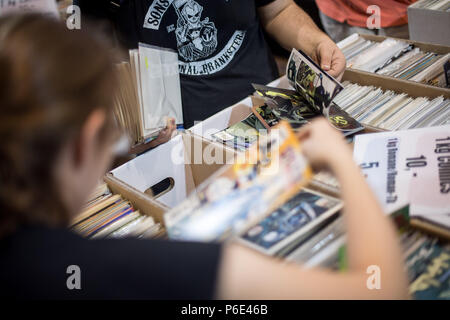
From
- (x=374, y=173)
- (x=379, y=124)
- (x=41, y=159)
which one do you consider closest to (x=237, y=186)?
(x=41, y=159)

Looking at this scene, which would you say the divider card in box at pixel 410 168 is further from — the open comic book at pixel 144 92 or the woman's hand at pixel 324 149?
the open comic book at pixel 144 92

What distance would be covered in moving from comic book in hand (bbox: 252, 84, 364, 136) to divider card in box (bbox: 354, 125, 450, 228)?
13 centimetres

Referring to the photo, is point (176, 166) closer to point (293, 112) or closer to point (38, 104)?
point (293, 112)

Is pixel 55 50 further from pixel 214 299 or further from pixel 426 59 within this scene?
pixel 426 59

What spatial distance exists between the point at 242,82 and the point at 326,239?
1124 mm

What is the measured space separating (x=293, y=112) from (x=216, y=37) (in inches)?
20.6

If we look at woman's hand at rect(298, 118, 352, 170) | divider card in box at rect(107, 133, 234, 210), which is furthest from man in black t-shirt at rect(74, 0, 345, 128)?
woman's hand at rect(298, 118, 352, 170)

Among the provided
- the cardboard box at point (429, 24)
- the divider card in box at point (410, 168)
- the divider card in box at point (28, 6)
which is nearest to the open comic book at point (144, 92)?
the divider card in box at point (28, 6)

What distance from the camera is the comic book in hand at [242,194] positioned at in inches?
29.1

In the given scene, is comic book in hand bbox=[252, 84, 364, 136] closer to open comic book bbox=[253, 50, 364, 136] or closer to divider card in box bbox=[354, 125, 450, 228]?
open comic book bbox=[253, 50, 364, 136]

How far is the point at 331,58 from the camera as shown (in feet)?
5.30

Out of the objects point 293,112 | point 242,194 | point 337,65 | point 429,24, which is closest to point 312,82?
point 293,112

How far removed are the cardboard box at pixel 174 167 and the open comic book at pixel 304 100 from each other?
9.4 inches

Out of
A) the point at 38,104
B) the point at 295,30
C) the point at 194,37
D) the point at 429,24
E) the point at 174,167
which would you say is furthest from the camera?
the point at 429,24
